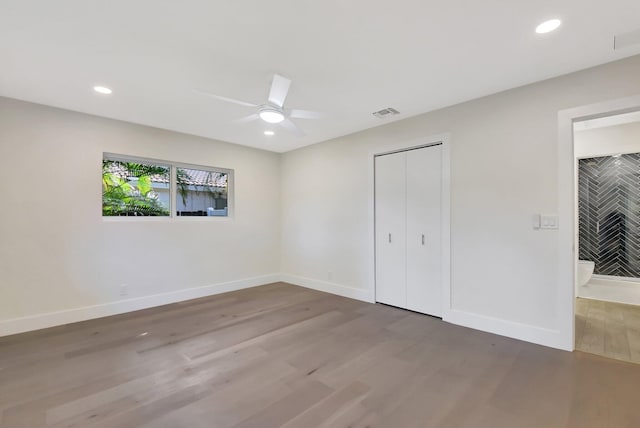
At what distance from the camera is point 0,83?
9.18ft

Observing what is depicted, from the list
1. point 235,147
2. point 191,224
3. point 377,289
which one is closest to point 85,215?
point 191,224

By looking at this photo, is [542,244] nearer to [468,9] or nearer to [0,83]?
[468,9]

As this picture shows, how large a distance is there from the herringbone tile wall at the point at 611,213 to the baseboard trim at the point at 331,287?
4.59m

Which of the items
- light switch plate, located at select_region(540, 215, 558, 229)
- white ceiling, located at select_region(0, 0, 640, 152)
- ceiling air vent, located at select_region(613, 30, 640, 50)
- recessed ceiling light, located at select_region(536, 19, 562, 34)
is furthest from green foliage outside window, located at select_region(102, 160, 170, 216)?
ceiling air vent, located at select_region(613, 30, 640, 50)

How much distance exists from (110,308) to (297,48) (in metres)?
3.87

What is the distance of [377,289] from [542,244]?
6.96 ft

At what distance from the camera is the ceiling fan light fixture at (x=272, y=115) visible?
2.62m

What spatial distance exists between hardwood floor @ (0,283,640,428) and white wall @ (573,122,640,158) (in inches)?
146

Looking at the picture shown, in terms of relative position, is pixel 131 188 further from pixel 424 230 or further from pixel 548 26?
pixel 548 26

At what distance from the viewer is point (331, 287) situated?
4.82 meters

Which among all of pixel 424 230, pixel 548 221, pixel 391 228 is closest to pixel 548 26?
pixel 548 221

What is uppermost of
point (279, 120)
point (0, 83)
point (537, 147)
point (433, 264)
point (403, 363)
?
point (0, 83)

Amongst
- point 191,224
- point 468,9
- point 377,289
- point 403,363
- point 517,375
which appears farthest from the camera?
point 191,224

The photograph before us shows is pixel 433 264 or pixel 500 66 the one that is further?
pixel 433 264
